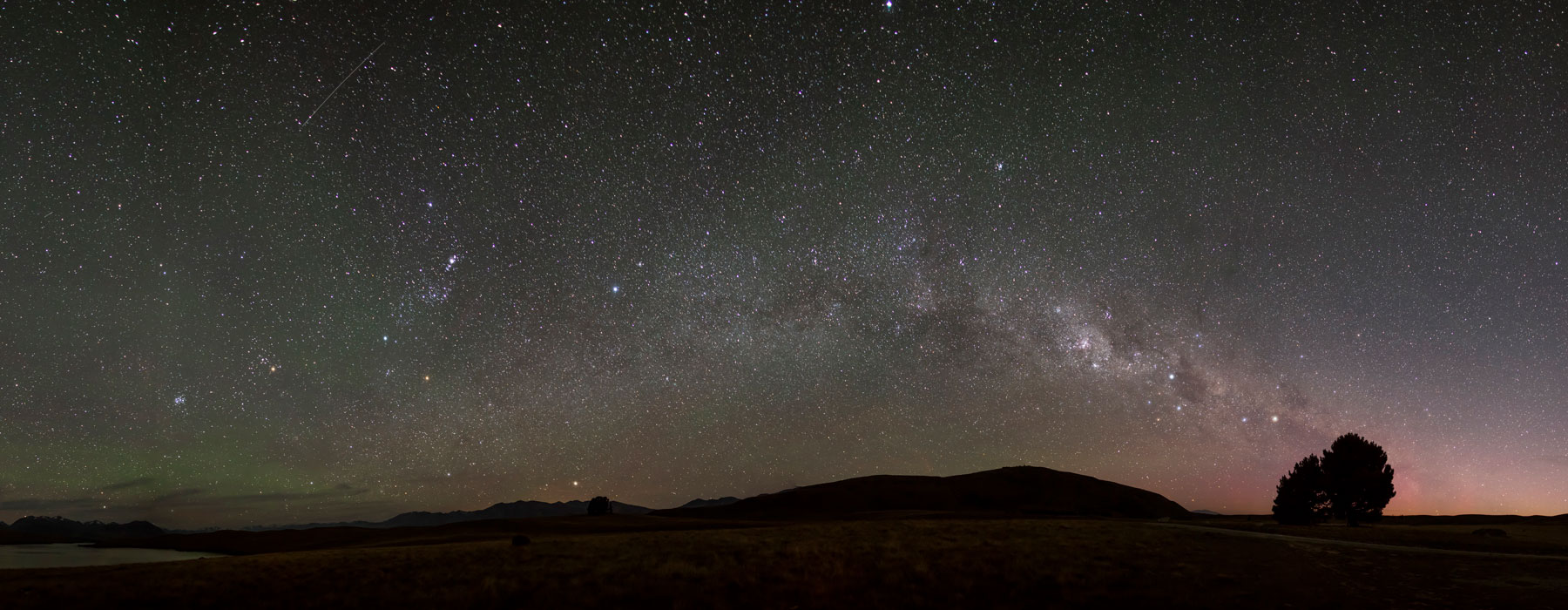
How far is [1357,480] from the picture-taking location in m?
59.6

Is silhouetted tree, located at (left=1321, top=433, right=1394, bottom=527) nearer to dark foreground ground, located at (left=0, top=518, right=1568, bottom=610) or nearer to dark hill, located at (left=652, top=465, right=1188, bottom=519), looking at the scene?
dark foreground ground, located at (left=0, top=518, right=1568, bottom=610)

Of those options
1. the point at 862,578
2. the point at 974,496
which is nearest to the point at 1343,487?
the point at 862,578

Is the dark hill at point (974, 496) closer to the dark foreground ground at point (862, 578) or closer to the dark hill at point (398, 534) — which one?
the dark hill at point (398, 534)

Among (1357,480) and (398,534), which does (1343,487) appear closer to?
(1357,480)

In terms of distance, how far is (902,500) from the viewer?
129 m

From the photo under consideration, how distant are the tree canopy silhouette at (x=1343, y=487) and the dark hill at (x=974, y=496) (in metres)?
52.1

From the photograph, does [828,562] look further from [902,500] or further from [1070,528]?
[902,500]

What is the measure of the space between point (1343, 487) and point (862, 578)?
6208cm

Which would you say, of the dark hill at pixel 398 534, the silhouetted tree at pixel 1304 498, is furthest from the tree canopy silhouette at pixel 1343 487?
the dark hill at pixel 398 534

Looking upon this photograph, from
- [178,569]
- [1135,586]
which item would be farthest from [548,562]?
[1135,586]

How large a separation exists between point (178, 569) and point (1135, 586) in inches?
1209

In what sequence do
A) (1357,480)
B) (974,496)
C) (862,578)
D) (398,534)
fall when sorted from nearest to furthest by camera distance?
(862,578), (398,534), (1357,480), (974,496)

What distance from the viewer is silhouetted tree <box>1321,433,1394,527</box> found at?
59.5 metres

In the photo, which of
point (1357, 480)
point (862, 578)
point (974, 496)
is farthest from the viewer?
point (974, 496)
